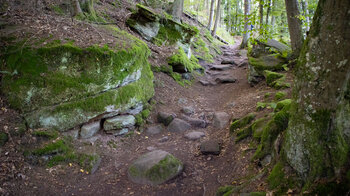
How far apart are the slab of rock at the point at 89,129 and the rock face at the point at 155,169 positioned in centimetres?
158

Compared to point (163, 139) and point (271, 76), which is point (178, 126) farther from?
point (271, 76)

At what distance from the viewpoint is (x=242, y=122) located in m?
6.22

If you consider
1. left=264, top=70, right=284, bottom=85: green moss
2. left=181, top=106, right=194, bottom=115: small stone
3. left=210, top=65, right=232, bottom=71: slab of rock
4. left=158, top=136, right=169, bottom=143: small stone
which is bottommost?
left=158, top=136, right=169, bottom=143: small stone

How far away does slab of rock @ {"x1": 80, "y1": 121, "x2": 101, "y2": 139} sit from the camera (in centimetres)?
608

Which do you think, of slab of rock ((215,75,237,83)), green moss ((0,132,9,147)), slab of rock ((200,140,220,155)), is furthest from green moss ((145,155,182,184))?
slab of rock ((215,75,237,83))

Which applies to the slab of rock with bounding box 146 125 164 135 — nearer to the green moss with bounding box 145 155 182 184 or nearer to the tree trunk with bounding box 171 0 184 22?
the green moss with bounding box 145 155 182 184

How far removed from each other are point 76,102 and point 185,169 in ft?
10.7

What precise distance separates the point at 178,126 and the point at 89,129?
2.77 m

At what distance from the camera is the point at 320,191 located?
9.32ft

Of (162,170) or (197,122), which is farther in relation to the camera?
(197,122)

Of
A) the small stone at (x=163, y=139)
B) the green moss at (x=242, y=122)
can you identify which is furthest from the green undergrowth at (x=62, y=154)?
the green moss at (x=242, y=122)

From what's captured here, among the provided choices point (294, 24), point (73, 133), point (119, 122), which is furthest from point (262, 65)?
point (73, 133)

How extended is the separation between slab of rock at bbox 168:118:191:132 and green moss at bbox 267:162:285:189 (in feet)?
13.4

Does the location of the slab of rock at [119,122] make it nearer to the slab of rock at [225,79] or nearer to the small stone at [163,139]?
the small stone at [163,139]
